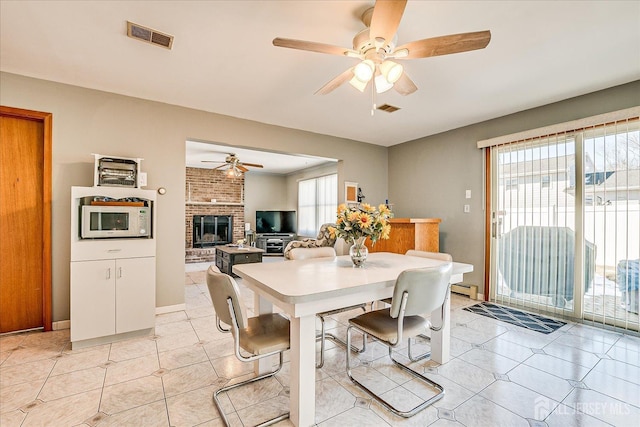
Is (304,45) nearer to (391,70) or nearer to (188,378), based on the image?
(391,70)

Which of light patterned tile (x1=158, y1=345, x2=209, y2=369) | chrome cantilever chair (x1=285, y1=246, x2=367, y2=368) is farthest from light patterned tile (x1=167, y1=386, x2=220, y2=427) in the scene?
chrome cantilever chair (x1=285, y1=246, x2=367, y2=368)

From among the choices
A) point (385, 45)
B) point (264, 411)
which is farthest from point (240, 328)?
point (385, 45)

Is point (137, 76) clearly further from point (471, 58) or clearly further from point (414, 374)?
point (414, 374)

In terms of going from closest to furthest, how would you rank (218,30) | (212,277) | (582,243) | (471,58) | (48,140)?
(212,277) < (218,30) < (471,58) < (48,140) < (582,243)

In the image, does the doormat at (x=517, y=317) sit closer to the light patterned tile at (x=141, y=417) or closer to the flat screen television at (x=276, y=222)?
the light patterned tile at (x=141, y=417)

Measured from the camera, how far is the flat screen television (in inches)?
348

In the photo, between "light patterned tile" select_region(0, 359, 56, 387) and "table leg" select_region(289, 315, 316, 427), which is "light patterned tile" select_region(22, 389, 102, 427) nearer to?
"light patterned tile" select_region(0, 359, 56, 387)

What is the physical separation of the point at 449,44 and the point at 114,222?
3083 millimetres

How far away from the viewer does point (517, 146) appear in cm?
368

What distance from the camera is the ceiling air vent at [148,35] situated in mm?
2072

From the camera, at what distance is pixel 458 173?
4.37 m

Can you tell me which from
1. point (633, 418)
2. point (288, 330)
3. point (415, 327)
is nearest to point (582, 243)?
point (633, 418)

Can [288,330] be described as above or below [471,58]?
below

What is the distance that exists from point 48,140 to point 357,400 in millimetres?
3671
